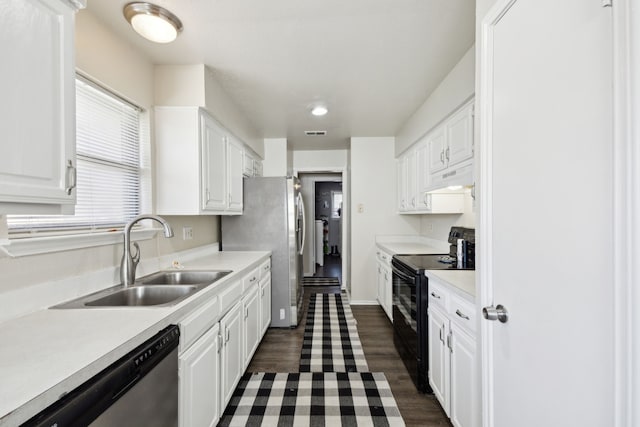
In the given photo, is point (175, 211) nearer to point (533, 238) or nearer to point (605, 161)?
point (533, 238)

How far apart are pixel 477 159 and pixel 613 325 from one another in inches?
30.8

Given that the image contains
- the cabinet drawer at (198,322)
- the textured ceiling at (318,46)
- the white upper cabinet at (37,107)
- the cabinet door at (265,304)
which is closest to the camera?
the white upper cabinet at (37,107)

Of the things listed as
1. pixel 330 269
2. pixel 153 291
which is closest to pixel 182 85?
pixel 153 291

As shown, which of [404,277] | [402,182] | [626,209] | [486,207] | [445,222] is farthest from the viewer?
[402,182]

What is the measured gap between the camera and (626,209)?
608 millimetres

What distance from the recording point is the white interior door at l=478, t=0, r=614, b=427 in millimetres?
689

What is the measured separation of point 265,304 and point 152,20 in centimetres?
243

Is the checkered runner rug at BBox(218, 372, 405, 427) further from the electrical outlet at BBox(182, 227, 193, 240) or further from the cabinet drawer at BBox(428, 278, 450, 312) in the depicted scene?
the electrical outlet at BBox(182, 227, 193, 240)

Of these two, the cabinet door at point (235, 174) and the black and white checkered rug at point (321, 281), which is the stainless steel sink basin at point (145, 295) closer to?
the cabinet door at point (235, 174)

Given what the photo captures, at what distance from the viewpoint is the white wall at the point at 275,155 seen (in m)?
4.26

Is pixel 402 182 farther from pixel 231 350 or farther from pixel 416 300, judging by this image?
pixel 231 350

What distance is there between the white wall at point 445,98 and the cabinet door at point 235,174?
194 cm

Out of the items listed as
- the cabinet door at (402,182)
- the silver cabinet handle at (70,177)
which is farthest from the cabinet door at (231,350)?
the cabinet door at (402,182)

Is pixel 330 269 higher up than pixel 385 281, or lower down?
lower down
